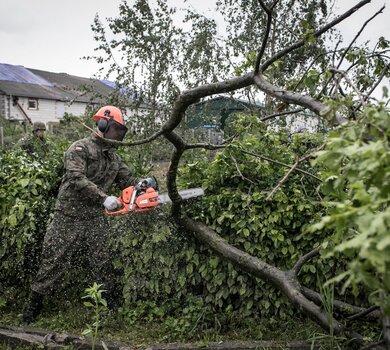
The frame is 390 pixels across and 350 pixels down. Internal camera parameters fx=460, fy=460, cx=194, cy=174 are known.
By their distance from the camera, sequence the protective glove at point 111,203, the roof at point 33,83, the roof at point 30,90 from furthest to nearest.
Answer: the roof at point 33,83 → the roof at point 30,90 → the protective glove at point 111,203

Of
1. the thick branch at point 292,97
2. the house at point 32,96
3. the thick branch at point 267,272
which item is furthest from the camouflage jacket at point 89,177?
the house at point 32,96

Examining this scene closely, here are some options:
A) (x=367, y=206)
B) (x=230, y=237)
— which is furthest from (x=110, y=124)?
(x=367, y=206)

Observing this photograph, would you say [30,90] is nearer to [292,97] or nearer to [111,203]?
[111,203]

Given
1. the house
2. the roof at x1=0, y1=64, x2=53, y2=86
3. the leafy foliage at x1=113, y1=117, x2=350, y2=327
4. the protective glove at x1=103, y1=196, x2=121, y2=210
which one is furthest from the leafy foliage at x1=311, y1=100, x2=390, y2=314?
the roof at x1=0, y1=64, x2=53, y2=86

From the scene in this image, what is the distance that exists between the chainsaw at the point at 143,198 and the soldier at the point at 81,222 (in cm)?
18

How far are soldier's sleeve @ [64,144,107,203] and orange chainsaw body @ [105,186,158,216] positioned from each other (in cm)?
20

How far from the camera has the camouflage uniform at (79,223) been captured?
13.9 ft

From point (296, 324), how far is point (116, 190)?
2.24 meters

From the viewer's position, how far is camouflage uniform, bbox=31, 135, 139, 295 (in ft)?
13.9

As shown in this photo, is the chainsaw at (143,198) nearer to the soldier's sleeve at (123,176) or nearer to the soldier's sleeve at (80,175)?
the soldier's sleeve at (80,175)

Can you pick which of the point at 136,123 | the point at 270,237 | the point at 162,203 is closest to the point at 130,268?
the point at 162,203

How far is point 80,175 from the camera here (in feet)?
13.6

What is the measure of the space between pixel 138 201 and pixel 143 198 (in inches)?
2.0

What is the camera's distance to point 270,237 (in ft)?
12.0
